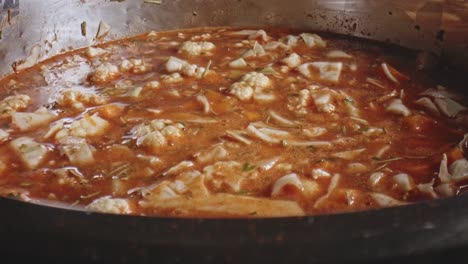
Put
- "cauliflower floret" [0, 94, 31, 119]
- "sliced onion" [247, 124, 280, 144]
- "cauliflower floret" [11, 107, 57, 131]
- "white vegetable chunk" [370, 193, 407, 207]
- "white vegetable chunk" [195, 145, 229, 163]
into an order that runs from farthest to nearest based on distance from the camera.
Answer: "cauliflower floret" [0, 94, 31, 119]
"cauliflower floret" [11, 107, 57, 131]
"sliced onion" [247, 124, 280, 144]
"white vegetable chunk" [195, 145, 229, 163]
"white vegetable chunk" [370, 193, 407, 207]

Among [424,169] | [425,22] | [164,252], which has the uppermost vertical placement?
[164,252]

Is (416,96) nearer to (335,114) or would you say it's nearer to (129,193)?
(335,114)

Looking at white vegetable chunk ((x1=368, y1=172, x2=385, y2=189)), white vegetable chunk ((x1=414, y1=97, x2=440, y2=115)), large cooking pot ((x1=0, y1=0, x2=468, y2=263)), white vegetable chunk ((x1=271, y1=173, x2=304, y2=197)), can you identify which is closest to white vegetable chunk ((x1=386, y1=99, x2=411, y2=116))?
white vegetable chunk ((x1=414, y1=97, x2=440, y2=115))

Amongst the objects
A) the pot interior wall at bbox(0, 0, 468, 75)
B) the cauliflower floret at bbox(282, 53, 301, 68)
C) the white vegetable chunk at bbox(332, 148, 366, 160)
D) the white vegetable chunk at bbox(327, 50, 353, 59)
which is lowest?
the white vegetable chunk at bbox(332, 148, 366, 160)

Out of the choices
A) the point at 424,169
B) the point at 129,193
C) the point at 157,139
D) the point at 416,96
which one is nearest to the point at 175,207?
the point at 129,193

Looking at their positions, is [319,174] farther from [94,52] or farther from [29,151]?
[94,52]

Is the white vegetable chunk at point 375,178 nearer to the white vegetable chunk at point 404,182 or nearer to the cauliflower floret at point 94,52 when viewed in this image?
the white vegetable chunk at point 404,182

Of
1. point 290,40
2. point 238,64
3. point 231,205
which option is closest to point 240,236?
point 231,205

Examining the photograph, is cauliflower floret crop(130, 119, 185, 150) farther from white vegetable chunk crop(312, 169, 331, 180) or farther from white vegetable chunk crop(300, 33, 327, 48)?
white vegetable chunk crop(300, 33, 327, 48)

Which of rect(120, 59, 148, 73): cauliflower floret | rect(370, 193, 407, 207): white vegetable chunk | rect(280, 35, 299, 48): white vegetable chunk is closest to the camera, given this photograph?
rect(370, 193, 407, 207): white vegetable chunk
